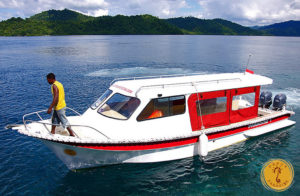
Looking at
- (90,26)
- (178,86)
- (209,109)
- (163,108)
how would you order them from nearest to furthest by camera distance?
(163,108)
(178,86)
(209,109)
(90,26)

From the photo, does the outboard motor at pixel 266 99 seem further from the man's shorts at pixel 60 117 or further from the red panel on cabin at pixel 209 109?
the man's shorts at pixel 60 117

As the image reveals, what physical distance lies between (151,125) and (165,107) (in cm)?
94

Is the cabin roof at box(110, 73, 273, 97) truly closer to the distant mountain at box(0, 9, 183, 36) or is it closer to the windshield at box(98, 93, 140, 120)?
the windshield at box(98, 93, 140, 120)

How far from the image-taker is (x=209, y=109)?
33.2 ft

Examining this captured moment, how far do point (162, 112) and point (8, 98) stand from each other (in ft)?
54.5

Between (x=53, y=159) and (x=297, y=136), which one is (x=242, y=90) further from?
(x=53, y=159)

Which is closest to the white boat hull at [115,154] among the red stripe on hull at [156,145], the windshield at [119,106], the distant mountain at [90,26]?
the red stripe on hull at [156,145]

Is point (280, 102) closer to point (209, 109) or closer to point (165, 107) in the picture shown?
point (209, 109)

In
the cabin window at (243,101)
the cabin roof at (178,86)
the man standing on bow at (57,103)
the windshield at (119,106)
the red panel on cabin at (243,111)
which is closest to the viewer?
the man standing on bow at (57,103)

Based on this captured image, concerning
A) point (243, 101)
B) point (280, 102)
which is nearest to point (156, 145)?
point (243, 101)

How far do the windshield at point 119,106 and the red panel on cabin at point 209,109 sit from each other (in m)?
2.49

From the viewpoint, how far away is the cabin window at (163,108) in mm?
8688

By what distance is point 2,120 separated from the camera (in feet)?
47.9

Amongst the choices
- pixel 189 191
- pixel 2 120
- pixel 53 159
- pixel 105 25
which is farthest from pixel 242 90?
pixel 105 25
